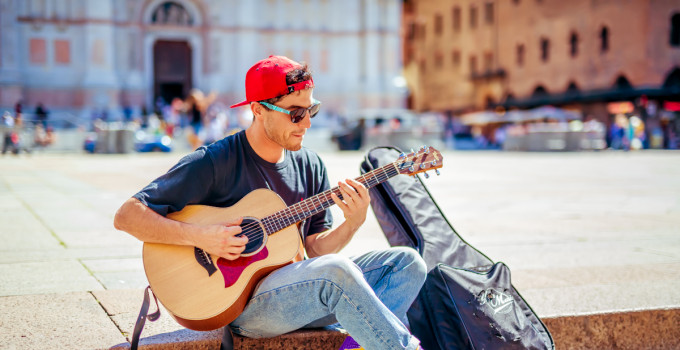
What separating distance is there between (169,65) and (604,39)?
24.6 meters

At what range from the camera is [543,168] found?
16.0 meters

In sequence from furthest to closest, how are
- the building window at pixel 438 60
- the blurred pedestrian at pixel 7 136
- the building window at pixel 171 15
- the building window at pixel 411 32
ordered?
the building window at pixel 411 32 → the building window at pixel 438 60 → the building window at pixel 171 15 → the blurred pedestrian at pixel 7 136

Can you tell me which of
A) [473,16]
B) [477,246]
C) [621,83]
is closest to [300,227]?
[477,246]

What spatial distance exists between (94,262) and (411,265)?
2.62 m

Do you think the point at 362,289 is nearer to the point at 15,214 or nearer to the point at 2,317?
the point at 2,317

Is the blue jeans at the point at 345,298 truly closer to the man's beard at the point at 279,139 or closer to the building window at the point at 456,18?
the man's beard at the point at 279,139

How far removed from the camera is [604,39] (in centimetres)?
3872

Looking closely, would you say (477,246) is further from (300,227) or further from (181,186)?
(181,186)

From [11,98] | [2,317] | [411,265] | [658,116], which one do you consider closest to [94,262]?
[2,317]

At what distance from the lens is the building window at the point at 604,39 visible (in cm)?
3838

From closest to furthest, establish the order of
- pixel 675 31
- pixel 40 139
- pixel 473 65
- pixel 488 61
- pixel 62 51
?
pixel 40 139
pixel 62 51
pixel 675 31
pixel 488 61
pixel 473 65

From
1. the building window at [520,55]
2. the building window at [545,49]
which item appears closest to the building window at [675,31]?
the building window at [545,49]

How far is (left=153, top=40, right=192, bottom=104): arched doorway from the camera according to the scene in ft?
123

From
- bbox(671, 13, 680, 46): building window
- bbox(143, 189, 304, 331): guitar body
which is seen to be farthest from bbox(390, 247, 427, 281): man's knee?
bbox(671, 13, 680, 46): building window
